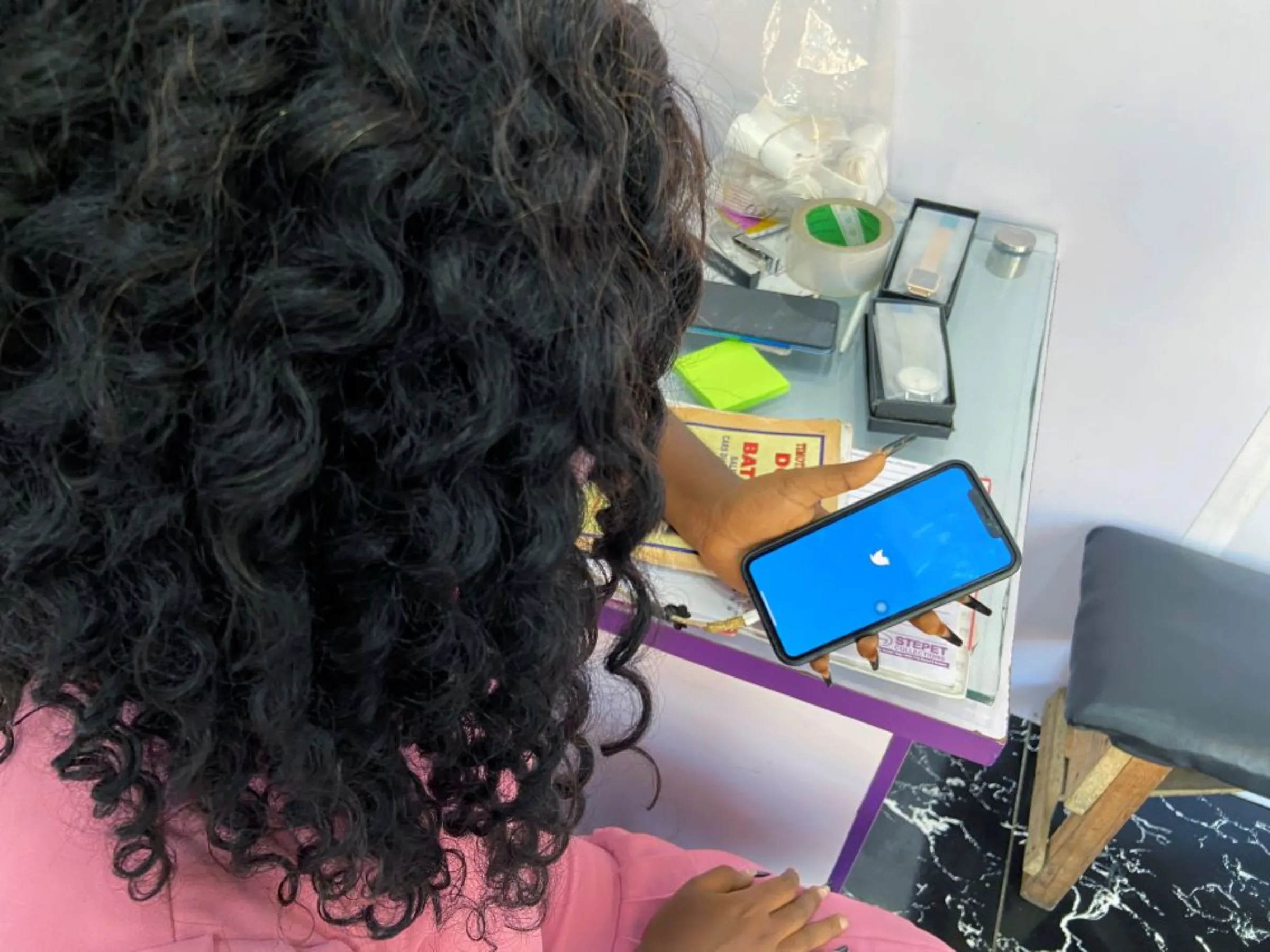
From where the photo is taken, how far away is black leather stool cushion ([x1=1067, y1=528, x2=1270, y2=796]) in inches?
34.0

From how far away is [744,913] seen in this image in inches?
27.8

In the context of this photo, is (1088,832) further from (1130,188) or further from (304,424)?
(304,424)

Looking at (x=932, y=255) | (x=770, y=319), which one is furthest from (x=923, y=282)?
(x=770, y=319)

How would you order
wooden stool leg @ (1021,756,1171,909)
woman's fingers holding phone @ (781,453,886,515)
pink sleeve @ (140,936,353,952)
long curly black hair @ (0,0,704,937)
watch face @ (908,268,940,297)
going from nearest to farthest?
long curly black hair @ (0,0,704,937) < pink sleeve @ (140,936,353,952) < woman's fingers holding phone @ (781,453,886,515) < watch face @ (908,268,940,297) < wooden stool leg @ (1021,756,1171,909)

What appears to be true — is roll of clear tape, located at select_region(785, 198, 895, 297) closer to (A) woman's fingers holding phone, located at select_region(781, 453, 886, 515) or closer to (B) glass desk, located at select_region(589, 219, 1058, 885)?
(B) glass desk, located at select_region(589, 219, 1058, 885)

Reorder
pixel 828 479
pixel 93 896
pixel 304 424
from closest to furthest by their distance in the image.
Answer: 1. pixel 304 424
2. pixel 93 896
3. pixel 828 479

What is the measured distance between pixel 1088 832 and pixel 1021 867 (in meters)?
0.17

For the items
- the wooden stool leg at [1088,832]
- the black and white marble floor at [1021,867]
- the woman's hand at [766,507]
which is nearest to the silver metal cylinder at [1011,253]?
the woman's hand at [766,507]

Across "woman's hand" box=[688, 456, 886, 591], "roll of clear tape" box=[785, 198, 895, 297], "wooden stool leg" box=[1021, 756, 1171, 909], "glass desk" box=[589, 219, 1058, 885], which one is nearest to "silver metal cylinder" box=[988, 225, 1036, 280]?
"glass desk" box=[589, 219, 1058, 885]

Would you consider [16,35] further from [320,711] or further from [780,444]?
[780,444]

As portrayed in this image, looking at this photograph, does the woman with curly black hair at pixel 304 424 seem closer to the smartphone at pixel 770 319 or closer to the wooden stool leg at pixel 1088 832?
the smartphone at pixel 770 319

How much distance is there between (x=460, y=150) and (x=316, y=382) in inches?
3.6

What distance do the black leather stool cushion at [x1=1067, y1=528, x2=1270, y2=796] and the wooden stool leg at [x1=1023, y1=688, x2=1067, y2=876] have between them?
0.22 m

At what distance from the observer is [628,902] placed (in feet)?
2.54
